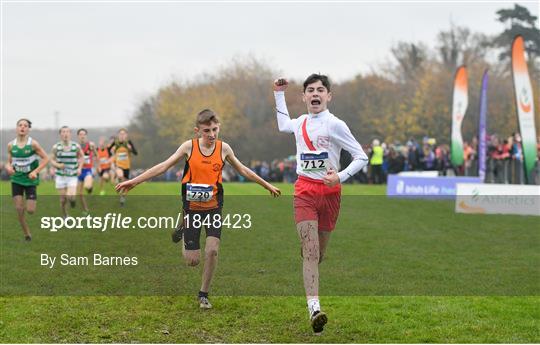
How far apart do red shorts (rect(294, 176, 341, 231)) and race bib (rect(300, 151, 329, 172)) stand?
5.0 inches

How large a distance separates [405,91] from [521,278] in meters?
58.5

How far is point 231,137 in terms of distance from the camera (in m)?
73.6

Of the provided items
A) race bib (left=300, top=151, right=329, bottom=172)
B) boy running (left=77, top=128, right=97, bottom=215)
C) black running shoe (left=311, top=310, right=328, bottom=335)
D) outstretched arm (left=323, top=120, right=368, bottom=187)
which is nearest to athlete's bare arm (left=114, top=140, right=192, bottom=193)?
race bib (left=300, top=151, right=329, bottom=172)

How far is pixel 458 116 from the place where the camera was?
101ft

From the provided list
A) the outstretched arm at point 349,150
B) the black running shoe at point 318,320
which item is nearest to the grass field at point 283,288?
the black running shoe at point 318,320

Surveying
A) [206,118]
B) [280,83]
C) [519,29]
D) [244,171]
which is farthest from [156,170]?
[519,29]

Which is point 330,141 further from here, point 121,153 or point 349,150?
point 121,153

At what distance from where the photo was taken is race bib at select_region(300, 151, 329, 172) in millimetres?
7660

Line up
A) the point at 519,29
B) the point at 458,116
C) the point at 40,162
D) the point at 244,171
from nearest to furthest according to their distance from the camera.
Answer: the point at 244,171
the point at 40,162
the point at 458,116
the point at 519,29

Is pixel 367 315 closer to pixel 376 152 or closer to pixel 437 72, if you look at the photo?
pixel 376 152

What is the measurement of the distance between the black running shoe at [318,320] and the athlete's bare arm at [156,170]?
2.27 m

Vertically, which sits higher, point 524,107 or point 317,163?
point 524,107

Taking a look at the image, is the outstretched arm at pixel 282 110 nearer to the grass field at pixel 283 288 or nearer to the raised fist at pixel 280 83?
the raised fist at pixel 280 83

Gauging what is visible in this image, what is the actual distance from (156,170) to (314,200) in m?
1.77
